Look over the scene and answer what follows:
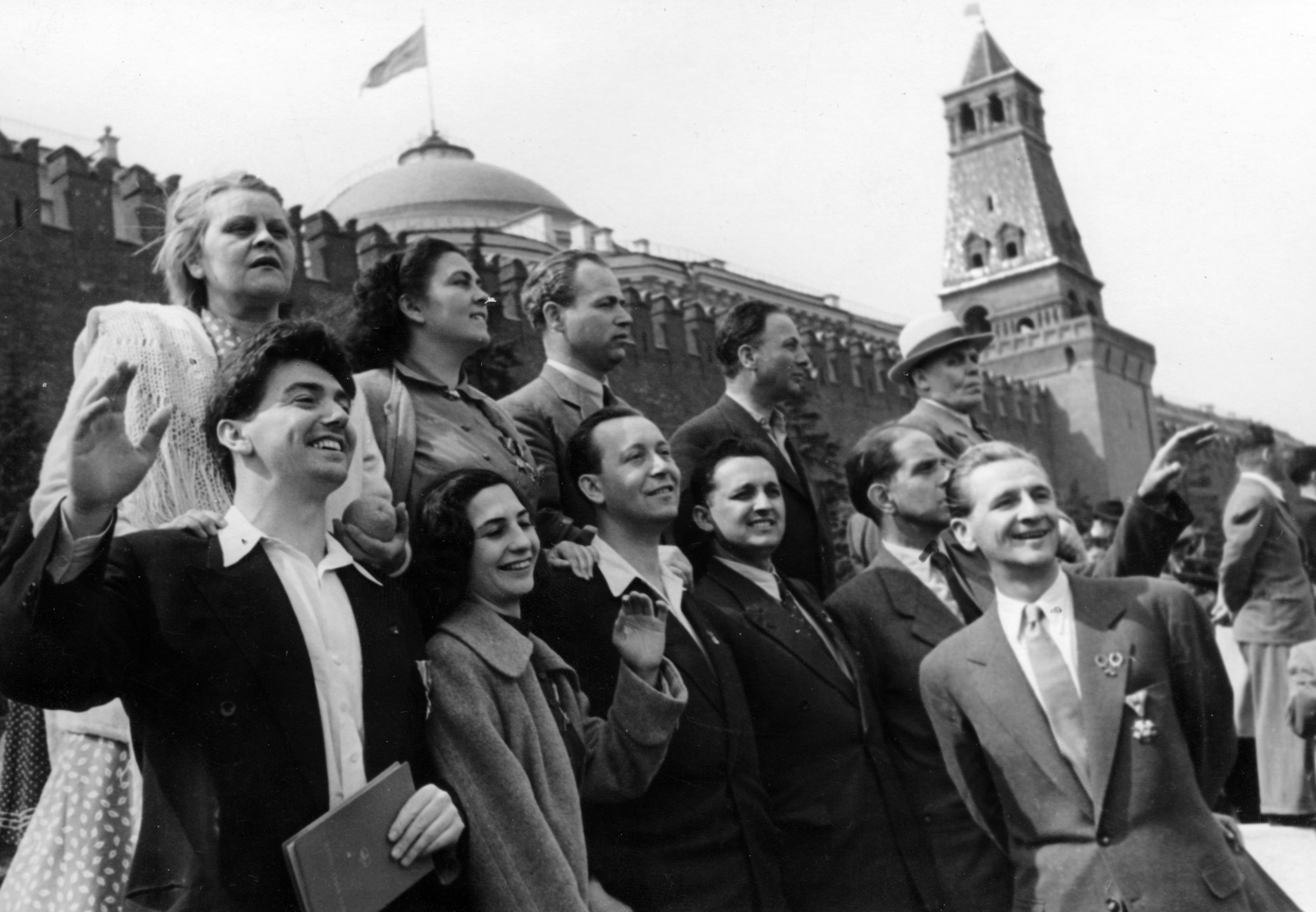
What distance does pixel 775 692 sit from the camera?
286cm

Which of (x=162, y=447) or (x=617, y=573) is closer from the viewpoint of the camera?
(x=162, y=447)

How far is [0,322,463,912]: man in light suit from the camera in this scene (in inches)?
70.5

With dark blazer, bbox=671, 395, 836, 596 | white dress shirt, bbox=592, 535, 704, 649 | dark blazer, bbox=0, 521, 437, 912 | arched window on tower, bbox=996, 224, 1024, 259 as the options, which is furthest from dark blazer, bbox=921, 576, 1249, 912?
arched window on tower, bbox=996, 224, 1024, 259

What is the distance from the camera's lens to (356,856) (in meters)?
1.90

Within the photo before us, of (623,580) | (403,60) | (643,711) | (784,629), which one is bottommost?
(643,711)

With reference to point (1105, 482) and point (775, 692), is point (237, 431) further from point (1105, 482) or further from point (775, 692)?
point (1105, 482)

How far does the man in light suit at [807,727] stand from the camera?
107 inches

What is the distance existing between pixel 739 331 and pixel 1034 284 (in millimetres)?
35919

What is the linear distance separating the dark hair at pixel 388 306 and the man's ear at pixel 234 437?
96 centimetres

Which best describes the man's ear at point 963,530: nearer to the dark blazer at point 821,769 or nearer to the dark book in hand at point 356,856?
the dark blazer at point 821,769

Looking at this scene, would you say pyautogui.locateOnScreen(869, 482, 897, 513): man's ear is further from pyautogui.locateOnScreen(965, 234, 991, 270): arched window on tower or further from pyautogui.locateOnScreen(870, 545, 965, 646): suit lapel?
pyautogui.locateOnScreen(965, 234, 991, 270): arched window on tower

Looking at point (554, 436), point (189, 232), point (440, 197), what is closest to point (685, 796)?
point (554, 436)

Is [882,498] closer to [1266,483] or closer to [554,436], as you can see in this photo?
[554,436]

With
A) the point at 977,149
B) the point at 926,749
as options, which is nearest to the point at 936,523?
the point at 926,749
